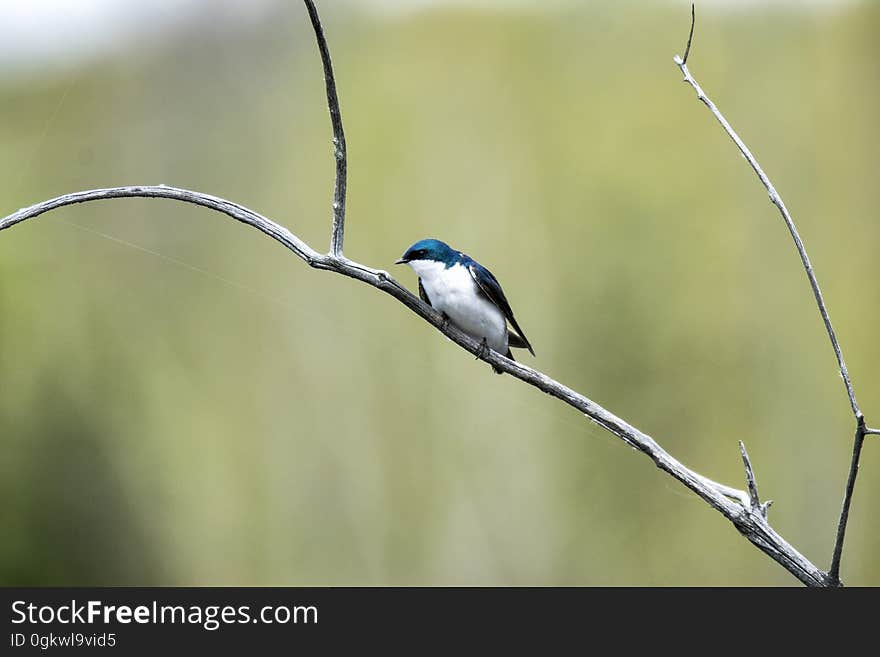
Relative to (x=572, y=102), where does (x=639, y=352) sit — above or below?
below

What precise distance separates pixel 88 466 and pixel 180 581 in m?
1.05

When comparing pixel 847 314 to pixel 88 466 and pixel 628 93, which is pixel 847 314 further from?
pixel 88 466

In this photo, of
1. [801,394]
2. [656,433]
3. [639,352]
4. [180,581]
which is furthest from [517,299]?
[180,581]

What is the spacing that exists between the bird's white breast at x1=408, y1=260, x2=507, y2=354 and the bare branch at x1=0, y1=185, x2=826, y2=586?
827mm

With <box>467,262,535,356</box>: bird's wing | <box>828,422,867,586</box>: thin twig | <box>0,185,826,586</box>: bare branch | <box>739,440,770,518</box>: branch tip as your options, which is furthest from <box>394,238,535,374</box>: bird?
<box>828,422,867,586</box>: thin twig

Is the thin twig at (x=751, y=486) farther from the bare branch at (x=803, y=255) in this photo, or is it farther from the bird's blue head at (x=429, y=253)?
the bird's blue head at (x=429, y=253)

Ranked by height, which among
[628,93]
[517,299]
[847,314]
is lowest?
[847,314]

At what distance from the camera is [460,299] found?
213cm

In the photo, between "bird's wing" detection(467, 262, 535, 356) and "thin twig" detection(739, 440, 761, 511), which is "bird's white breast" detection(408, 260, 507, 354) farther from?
"thin twig" detection(739, 440, 761, 511)

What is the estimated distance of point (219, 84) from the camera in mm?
5805

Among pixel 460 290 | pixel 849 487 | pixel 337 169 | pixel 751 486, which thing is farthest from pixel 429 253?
pixel 849 487

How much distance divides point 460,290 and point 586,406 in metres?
0.96

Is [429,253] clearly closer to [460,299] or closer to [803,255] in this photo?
[460,299]

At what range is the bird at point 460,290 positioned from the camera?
2145mm
